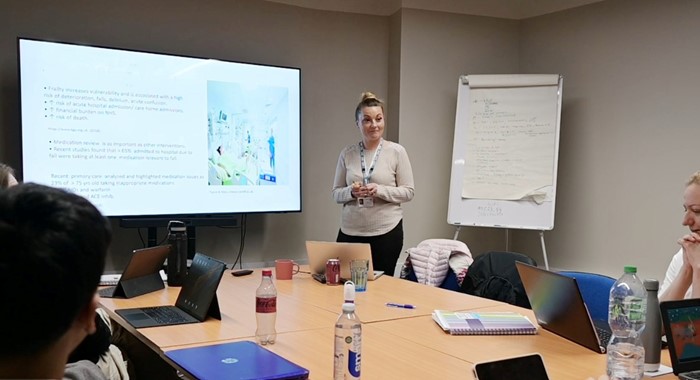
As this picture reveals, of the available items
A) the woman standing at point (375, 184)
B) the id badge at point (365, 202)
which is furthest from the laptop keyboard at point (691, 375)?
the id badge at point (365, 202)

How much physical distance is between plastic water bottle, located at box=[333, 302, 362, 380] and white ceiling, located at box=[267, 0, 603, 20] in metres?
3.66

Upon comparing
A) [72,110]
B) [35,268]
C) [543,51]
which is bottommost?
[35,268]

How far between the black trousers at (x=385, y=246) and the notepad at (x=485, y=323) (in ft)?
5.36

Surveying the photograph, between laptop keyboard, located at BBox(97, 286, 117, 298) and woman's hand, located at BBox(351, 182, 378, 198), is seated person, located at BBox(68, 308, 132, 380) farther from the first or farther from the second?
woman's hand, located at BBox(351, 182, 378, 198)

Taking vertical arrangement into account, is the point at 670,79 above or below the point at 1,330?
above

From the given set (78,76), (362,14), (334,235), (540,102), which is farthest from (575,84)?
(78,76)

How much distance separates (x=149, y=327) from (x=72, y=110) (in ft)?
7.19

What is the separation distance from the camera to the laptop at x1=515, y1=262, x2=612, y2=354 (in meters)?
1.68

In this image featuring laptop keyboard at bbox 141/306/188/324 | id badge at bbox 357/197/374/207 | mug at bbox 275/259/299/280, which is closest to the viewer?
laptop keyboard at bbox 141/306/188/324

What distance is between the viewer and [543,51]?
16.1 ft

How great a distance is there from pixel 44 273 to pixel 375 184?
2905mm

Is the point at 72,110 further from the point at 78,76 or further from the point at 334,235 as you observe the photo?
the point at 334,235

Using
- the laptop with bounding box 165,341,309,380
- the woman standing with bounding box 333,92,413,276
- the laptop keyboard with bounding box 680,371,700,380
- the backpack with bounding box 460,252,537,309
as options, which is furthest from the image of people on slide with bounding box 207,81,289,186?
the laptop keyboard with bounding box 680,371,700,380

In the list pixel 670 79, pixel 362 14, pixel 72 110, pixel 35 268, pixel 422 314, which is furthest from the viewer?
pixel 362 14
